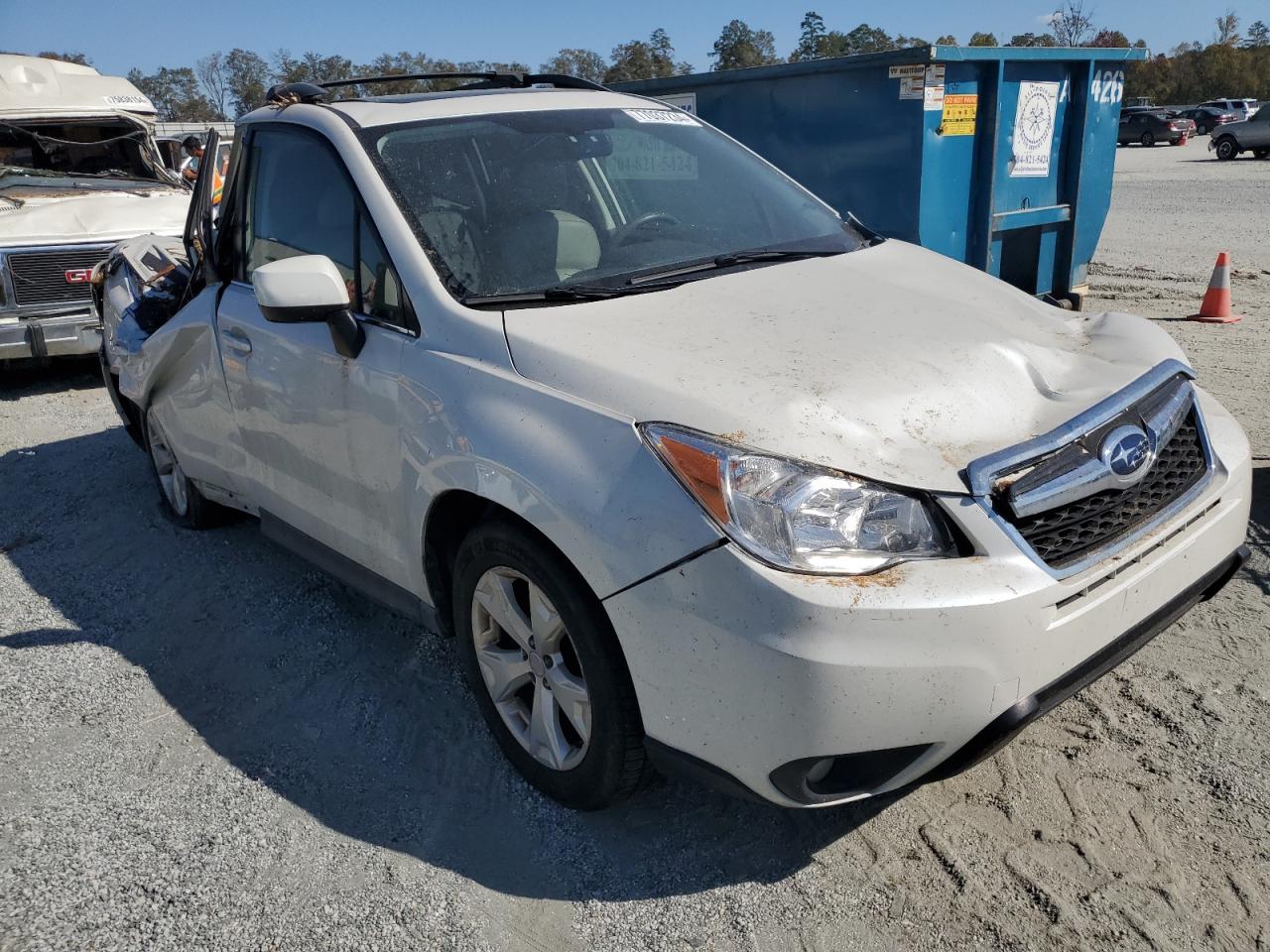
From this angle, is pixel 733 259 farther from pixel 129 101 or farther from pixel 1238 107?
pixel 1238 107

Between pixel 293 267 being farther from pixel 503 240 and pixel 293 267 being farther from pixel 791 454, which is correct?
pixel 791 454

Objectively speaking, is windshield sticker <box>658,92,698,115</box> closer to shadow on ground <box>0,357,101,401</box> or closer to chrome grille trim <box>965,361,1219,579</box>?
shadow on ground <box>0,357,101,401</box>

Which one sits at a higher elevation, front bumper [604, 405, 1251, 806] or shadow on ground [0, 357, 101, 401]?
front bumper [604, 405, 1251, 806]

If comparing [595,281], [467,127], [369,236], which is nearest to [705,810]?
[595,281]

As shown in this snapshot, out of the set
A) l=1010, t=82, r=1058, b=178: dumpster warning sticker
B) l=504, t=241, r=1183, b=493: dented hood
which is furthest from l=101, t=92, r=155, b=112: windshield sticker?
l=504, t=241, r=1183, b=493: dented hood

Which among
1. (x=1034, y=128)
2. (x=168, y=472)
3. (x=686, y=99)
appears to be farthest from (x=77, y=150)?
(x=1034, y=128)

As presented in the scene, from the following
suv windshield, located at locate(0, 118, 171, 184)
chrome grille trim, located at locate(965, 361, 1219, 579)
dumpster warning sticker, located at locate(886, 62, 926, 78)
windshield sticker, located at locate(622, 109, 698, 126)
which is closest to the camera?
chrome grille trim, located at locate(965, 361, 1219, 579)

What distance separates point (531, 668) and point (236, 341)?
1823 mm

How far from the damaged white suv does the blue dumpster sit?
381cm

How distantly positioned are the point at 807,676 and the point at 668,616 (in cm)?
32

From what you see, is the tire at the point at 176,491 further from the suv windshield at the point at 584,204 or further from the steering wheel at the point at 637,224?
the steering wheel at the point at 637,224

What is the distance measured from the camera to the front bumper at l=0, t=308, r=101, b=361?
7902mm

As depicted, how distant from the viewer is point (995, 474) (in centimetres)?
231

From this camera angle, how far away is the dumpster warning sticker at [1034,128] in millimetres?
7781
